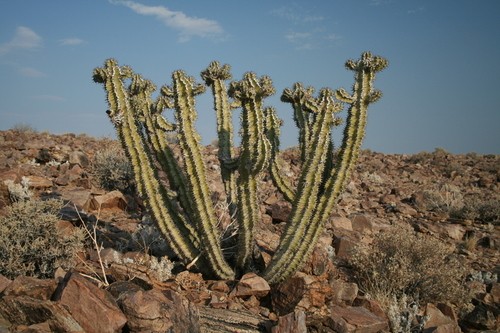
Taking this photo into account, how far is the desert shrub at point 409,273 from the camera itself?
6.51 metres

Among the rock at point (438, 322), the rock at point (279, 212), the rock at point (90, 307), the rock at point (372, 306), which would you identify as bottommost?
the rock at point (438, 322)

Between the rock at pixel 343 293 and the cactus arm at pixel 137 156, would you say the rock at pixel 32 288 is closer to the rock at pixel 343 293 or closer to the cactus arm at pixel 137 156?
the cactus arm at pixel 137 156

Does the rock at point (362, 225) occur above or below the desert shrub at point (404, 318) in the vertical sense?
above

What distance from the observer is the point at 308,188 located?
538 cm

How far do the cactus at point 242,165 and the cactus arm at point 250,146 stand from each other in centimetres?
1

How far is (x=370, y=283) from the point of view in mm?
6594

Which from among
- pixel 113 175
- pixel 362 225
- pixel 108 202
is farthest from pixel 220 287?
pixel 113 175

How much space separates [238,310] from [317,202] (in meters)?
1.59

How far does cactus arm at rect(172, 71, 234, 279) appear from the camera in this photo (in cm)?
540

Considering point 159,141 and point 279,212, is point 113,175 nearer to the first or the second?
point 279,212

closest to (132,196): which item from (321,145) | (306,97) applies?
(306,97)

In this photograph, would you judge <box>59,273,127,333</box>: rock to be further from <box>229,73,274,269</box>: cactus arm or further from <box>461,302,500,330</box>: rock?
<box>461,302,500,330</box>: rock

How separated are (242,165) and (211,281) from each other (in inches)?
59.6

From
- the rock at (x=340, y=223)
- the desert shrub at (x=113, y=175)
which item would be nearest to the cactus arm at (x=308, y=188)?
the rock at (x=340, y=223)
